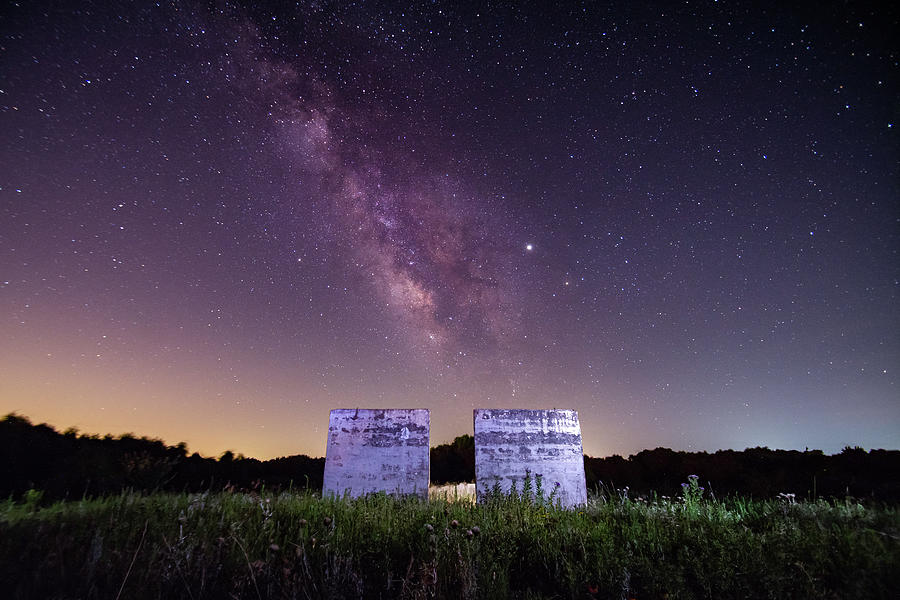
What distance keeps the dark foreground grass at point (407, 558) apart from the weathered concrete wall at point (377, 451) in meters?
7.23

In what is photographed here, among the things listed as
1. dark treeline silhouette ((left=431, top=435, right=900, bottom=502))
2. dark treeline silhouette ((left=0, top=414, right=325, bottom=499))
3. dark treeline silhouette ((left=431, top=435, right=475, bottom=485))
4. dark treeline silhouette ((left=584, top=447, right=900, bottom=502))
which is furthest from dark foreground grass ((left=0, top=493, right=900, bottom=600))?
dark treeline silhouette ((left=431, top=435, right=475, bottom=485))

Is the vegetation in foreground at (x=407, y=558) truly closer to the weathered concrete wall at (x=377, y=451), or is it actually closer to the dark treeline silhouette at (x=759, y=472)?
the dark treeline silhouette at (x=759, y=472)

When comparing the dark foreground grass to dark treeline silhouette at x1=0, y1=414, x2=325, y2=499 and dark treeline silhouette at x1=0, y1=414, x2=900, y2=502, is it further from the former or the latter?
dark treeline silhouette at x1=0, y1=414, x2=325, y2=499

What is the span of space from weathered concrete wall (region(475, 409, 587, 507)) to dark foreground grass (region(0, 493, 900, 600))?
23.3 feet

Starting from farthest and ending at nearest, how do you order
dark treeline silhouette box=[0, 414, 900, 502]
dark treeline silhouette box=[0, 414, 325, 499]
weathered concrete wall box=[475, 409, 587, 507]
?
weathered concrete wall box=[475, 409, 587, 507], dark treeline silhouette box=[0, 414, 900, 502], dark treeline silhouette box=[0, 414, 325, 499]

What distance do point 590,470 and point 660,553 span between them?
14254 mm

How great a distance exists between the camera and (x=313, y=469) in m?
17.8

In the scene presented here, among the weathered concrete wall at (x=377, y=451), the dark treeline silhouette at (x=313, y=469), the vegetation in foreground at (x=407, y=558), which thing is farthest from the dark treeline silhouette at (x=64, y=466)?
the vegetation in foreground at (x=407, y=558)

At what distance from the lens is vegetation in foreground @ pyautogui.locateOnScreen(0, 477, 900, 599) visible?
2625 millimetres

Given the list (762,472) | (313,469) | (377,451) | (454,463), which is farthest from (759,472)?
(313,469)

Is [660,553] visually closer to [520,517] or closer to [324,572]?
[520,517]

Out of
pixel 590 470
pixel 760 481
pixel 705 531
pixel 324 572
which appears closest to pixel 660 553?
pixel 705 531

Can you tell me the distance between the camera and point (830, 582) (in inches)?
117

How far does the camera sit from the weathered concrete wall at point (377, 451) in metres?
11.1
